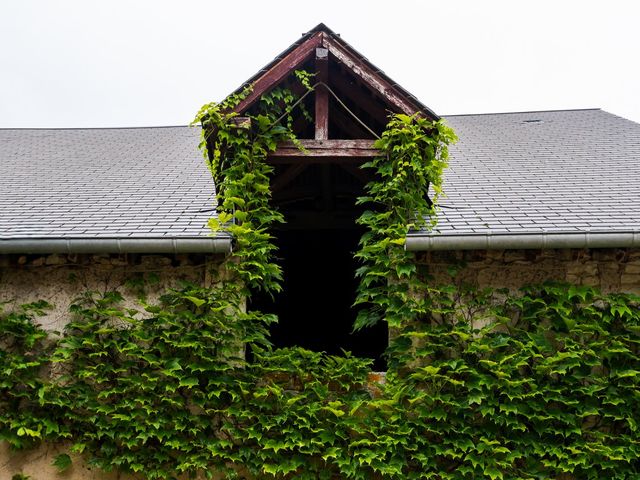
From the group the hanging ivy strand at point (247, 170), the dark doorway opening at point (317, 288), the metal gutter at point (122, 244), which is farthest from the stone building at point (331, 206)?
the dark doorway opening at point (317, 288)

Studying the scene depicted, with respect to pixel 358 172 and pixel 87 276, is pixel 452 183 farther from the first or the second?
pixel 87 276

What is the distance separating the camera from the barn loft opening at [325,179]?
212 inches

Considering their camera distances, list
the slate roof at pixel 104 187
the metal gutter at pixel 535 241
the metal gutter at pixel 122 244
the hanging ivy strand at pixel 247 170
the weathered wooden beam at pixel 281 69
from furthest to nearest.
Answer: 1. the weathered wooden beam at pixel 281 69
2. the slate roof at pixel 104 187
3. the hanging ivy strand at pixel 247 170
4. the metal gutter at pixel 122 244
5. the metal gutter at pixel 535 241

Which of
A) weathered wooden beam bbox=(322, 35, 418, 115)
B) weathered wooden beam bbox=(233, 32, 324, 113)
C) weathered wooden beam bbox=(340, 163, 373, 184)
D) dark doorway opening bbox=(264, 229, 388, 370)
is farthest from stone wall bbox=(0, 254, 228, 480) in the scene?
dark doorway opening bbox=(264, 229, 388, 370)

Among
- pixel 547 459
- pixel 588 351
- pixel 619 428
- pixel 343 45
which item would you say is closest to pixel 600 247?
pixel 588 351

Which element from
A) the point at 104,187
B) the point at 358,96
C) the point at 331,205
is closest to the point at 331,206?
the point at 331,205

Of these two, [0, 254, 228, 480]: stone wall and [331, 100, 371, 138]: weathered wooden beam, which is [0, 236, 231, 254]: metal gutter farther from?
[331, 100, 371, 138]: weathered wooden beam

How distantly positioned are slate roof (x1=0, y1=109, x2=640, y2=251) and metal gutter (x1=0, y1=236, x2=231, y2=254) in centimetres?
5

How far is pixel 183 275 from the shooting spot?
509cm

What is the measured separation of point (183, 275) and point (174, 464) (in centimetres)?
160

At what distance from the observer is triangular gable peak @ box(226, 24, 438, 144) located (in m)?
5.29

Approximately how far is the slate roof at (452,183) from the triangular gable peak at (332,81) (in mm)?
1107

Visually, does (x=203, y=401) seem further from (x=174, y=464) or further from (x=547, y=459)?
(x=547, y=459)

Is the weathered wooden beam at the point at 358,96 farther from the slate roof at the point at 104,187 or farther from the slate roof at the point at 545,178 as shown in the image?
the slate roof at the point at 104,187
